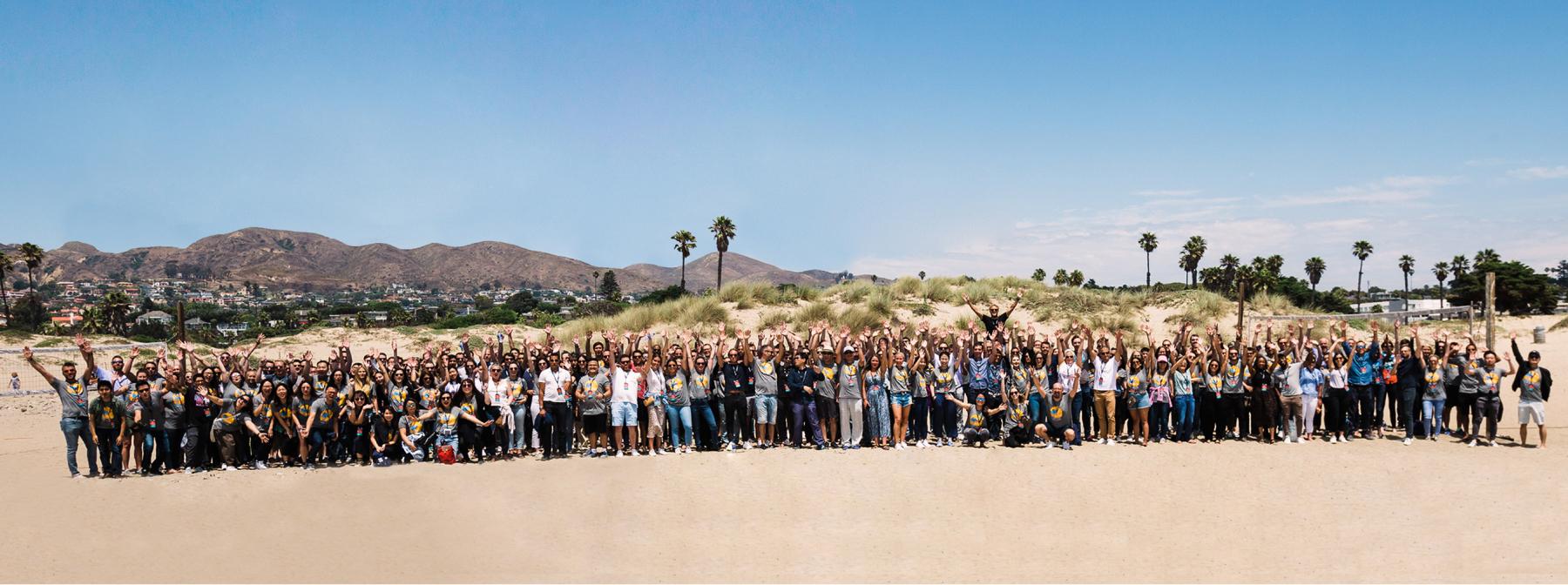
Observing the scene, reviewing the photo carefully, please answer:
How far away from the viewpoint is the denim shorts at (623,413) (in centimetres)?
1198

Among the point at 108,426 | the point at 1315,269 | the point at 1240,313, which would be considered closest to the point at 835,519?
the point at 108,426

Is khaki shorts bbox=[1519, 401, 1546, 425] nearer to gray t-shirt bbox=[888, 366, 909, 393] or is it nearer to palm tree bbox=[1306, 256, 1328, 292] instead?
gray t-shirt bbox=[888, 366, 909, 393]

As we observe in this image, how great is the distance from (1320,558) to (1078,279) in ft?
212

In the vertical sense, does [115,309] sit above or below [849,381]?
above

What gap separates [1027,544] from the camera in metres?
8.77

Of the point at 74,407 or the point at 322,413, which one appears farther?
the point at 322,413

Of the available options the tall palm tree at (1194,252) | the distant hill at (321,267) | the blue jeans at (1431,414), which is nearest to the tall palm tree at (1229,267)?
the tall palm tree at (1194,252)

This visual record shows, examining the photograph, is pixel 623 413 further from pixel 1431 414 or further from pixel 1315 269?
pixel 1315 269

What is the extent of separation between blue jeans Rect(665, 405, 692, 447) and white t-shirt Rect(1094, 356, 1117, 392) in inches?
229

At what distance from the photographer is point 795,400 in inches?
490

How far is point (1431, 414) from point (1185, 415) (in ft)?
12.3

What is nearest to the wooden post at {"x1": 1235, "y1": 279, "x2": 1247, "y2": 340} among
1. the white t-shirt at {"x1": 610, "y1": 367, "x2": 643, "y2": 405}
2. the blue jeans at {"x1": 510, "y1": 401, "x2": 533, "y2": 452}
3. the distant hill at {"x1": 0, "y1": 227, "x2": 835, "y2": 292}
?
the white t-shirt at {"x1": 610, "y1": 367, "x2": 643, "y2": 405}

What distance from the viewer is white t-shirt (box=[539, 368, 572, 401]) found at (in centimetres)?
1189

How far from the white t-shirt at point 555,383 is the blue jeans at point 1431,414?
40.3 ft
